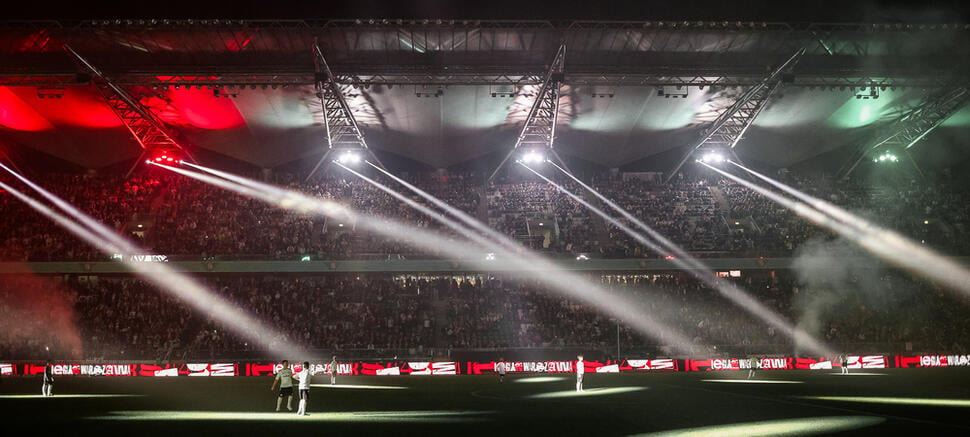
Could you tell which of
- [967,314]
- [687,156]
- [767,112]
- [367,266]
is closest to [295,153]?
[367,266]

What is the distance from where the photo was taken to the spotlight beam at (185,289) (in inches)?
1499

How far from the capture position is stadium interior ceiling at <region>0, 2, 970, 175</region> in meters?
31.2

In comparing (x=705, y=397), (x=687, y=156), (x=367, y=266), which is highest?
(x=687, y=156)

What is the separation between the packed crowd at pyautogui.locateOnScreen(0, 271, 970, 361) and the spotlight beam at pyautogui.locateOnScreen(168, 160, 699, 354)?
46 cm

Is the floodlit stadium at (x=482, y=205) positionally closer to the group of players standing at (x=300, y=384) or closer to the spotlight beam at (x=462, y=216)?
the spotlight beam at (x=462, y=216)

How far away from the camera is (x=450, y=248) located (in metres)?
40.9

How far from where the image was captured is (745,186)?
152 feet

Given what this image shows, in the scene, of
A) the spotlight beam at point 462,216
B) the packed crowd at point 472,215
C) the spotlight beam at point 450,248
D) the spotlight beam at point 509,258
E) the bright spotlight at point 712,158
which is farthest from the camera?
the bright spotlight at point 712,158

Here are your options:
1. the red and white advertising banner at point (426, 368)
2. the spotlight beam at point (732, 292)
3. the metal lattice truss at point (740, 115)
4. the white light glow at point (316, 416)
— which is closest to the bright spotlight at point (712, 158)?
the metal lattice truss at point (740, 115)

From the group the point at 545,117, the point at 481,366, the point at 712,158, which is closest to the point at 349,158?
the point at 545,117

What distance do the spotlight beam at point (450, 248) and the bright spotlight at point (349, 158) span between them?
3159 millimetres

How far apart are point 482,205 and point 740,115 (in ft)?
53.6

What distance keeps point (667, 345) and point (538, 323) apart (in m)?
7.01

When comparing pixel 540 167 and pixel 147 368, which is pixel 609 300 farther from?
pixel 147 368
